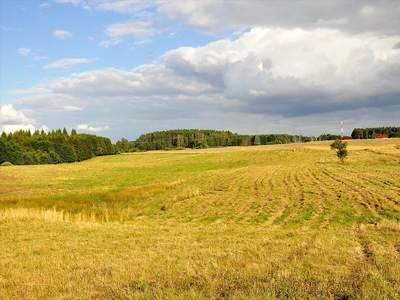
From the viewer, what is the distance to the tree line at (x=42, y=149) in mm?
95188

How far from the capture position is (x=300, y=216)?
19797 mm

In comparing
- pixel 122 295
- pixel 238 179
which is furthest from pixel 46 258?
pixel 238 179

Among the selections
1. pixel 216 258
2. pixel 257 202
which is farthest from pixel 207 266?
pixel 257 202

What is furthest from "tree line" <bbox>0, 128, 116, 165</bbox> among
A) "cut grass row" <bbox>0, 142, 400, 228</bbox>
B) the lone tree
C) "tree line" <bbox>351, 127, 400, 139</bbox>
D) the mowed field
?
"tree line" <bbox>351, 127, 400, 139</bbox>

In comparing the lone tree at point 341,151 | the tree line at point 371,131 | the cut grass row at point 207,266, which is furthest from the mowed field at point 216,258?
the tree line at point 371,131

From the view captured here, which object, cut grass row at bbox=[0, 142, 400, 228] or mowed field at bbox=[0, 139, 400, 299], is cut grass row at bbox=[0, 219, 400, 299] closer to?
mowed field at bbox=[0, 139, 400, 299]

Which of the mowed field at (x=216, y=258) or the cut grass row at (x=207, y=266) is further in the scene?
the mowed field at (x=216, y=258)

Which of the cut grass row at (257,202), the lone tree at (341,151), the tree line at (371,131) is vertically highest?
the tree line at (371,131)

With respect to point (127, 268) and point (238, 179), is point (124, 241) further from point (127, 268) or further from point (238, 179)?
point (238, 179)

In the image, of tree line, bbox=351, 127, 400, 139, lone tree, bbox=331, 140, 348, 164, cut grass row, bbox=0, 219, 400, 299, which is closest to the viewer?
cut grass row, bbox=0, 219, 400, 299

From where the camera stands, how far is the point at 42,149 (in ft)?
352

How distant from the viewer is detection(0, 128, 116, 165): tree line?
95.2 metres

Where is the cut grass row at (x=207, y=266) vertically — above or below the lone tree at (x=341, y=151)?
below

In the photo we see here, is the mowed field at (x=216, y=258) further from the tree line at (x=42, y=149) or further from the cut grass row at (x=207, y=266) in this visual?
the tree line at (x=42, y=149)
